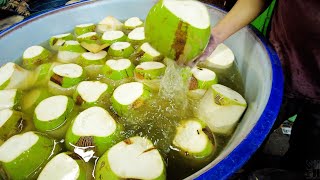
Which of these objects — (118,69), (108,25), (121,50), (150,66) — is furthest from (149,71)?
(108,25)

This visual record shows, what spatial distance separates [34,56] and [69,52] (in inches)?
7.5

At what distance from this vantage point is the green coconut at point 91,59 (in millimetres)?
1460

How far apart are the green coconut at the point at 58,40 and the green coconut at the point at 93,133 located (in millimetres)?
660

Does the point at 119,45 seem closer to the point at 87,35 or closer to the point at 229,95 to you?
the point at 87,35

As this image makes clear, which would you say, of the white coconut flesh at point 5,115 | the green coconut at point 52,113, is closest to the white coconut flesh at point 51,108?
the green coconut at point 52,113

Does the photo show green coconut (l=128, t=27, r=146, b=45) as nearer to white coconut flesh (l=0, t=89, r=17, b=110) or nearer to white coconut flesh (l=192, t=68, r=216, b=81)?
white coconut flesh (l=192, t=68, r=216, b=81)

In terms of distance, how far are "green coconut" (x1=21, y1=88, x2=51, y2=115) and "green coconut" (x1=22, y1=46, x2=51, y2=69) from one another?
0.79 ft

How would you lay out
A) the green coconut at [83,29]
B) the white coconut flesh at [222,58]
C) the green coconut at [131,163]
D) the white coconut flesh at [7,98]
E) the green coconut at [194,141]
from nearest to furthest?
the green coconut at [131,163], the green coconut at [194,141], the white coconut flesh at [7,98], the white coconut flesh at [222,58], the green coconut at [83,29]

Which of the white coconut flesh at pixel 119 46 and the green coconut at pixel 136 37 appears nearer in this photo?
the white coconut flesh at pixel 119 46

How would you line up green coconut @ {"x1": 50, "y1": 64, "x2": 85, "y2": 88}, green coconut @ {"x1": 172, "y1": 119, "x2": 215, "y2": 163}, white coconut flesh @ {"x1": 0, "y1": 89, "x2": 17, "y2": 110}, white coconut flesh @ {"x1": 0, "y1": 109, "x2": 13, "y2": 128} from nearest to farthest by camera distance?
green coconut @ {"x1": 172, "y1": 119, "x2": 215, "y2": 163}
white coconut flesh @ {"x1": 0, "y1": 109, "x2": 13, "y2": 128}
white coconut flesh @ {"x1": 0, "y1": 89, "x2": 17, "y2": 110}
green coconut @ {"x1": 50, "y1": 64, "x2": 85, "y2": 88}

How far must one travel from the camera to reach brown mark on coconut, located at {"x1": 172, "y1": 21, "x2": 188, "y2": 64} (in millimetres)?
953

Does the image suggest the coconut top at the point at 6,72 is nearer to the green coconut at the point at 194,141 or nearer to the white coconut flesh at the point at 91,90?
the white coconut flesh at the point at 91,90

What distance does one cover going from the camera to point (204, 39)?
Result: 3.27ft

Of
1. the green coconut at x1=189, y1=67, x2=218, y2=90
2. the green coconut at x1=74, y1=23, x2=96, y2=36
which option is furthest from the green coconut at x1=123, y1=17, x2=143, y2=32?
the green coconut at x1=189, y1=67, x2=218, y2=90
